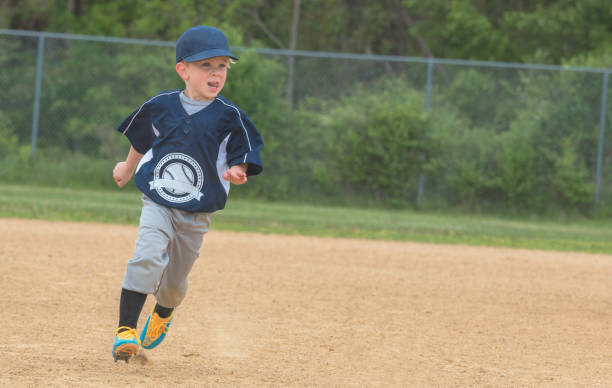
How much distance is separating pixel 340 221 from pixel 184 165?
27.5 feet

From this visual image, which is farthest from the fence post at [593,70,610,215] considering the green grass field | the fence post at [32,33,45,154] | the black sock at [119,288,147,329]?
the black sock at [119,288,147,329]

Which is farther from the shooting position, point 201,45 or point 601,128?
point 601,128

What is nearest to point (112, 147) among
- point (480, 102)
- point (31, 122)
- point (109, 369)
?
point (31, 122)

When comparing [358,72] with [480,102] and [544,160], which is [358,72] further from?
[544,160]

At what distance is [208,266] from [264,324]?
8.26 ft

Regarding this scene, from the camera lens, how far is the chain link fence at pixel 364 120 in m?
14.6

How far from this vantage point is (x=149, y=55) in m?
15.2

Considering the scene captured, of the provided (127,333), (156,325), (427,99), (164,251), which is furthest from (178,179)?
(427,99)

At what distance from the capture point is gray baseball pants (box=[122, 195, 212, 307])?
4.18 metres

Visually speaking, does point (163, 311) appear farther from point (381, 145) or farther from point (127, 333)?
point (381, 145)

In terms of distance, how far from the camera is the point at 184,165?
14.1ft

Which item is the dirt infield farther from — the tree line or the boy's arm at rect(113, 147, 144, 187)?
the tree line

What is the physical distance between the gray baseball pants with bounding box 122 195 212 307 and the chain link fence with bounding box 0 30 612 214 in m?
10.1

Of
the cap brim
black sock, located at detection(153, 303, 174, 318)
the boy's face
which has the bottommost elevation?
black sock, located at detection(153, 303, 174, 318)
